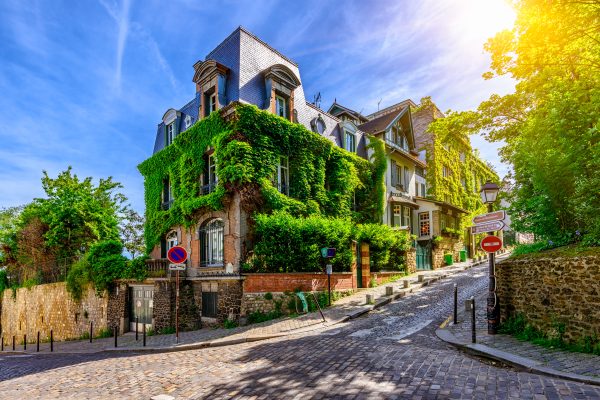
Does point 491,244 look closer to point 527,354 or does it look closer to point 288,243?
point 527,354

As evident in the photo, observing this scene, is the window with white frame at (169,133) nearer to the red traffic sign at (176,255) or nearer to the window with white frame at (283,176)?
the window with white frame at (283,176)

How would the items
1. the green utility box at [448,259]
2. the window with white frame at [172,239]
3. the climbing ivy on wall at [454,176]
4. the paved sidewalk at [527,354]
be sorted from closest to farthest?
the paved sidewalk at [527,354] < the window with white frame at [172,239] < the green utility box at [448,259] < the climbing ivy on wall at [454,176]

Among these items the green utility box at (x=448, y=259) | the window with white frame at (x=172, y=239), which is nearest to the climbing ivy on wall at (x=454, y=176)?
the green utility box at (x=448, y=259)

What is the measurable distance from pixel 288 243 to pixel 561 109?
10157mm

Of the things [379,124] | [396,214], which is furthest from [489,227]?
[379,124]

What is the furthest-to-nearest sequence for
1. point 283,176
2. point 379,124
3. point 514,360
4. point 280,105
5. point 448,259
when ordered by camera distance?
point 448,259
point 379,124
point 280,105
point 283,176
point 514,360

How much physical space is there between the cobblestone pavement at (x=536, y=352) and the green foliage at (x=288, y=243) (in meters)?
6.54

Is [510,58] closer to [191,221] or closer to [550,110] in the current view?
[550,110]

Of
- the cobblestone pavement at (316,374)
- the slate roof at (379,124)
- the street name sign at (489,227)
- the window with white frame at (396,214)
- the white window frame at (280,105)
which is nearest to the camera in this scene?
the cobblestone pavement at (316,374)

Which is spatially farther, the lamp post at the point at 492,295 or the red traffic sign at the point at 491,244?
the lamp post at the point at 492,295

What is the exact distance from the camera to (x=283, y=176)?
1850 cm

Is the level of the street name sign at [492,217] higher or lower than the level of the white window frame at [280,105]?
lower

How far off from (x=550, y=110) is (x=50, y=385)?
1368 cm

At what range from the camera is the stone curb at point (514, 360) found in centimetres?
578
